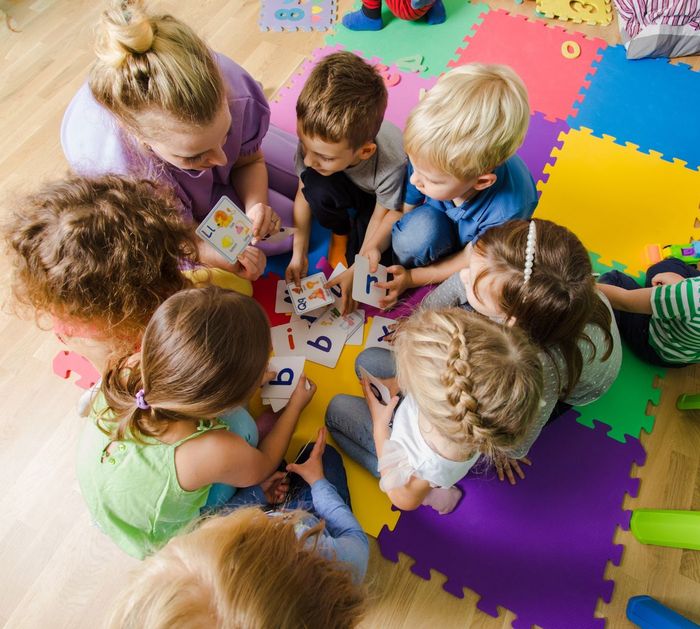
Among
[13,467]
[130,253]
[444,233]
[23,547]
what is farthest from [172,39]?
[23,547]

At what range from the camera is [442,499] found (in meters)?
1.65

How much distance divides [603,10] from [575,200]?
126 centimetres

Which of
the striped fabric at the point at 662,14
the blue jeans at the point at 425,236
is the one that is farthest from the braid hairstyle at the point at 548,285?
the striped fabric at the point at 662,14

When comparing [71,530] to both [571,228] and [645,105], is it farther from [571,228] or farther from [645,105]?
[645,105]

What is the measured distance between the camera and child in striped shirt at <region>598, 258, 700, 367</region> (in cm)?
165

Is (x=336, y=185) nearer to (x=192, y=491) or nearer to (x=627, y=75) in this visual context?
(x=192, y=491)

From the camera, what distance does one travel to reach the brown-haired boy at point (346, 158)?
5.24 feet

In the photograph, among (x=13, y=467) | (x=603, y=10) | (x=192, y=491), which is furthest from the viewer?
(x=603, y=10)

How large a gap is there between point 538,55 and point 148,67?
2.05 meters

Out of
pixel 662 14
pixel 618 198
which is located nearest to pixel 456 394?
pixel 618 198

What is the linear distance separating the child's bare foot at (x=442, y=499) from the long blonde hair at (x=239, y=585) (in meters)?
0.75

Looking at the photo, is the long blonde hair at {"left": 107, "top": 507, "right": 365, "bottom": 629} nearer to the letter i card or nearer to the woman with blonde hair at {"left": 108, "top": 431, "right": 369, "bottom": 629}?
the woman with blonde hair at {"left": 108, "top": 431, "right": 369, "bottom": 629}

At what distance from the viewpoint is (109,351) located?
5.14 feet

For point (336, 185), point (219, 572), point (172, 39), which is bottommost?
point (336, 185)
